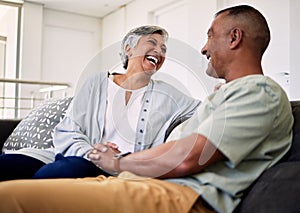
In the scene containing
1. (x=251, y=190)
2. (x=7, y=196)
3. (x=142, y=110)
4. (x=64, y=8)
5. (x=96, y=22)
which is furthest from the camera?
(x=96, y=22)

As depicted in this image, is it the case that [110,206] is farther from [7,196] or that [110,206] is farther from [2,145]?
[2,145]

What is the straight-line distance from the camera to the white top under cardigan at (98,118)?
1484 mm

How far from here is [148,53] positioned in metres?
1.67

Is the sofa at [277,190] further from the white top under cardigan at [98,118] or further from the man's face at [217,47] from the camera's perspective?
the white top under cardigan at [98,118]

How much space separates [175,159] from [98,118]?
Answer: 1.89 feet

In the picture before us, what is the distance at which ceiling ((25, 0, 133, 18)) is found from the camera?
549cm

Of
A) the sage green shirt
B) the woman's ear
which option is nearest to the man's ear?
the sage green shirt

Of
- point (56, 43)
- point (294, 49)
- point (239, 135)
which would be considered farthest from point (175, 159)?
point (56, 43)

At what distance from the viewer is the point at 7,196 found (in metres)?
0.78

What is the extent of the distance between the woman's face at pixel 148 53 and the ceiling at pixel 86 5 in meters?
4.02

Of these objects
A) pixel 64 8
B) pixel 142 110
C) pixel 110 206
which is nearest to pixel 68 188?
pixel 110 206

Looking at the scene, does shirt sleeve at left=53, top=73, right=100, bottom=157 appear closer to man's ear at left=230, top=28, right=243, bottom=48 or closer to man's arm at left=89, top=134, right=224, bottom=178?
man's arm at left=89, top=134, right=224, bottom=178

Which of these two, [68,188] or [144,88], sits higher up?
[144,88]

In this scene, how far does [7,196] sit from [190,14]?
12.8 ft
